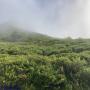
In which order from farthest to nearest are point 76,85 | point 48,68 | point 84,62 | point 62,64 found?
point 84,62
point 62,64
point 48,68
point 76,85

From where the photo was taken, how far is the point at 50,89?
6838 cm

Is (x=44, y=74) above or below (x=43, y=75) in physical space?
above

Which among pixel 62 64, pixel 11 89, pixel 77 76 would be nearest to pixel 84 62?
pixel 62 64

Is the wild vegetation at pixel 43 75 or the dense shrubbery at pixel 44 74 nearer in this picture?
the wild vegetation at pixel 43 75

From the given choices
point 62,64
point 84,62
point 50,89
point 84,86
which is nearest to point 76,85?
point 84,86

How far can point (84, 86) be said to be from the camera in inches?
2810

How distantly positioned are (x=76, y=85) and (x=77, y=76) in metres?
3.68

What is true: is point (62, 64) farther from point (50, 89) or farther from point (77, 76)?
point (50, 89)

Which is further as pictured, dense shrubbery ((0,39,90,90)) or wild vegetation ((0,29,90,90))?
dense shrubbery ((0,39,90,90))

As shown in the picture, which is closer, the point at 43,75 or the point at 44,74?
the point at 43,75

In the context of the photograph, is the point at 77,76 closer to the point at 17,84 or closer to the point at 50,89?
the point at 50,89

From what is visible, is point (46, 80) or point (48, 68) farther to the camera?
point (48, 68)

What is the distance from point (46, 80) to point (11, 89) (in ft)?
27.6

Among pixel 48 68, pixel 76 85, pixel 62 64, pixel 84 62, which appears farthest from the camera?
pixel 84 62
